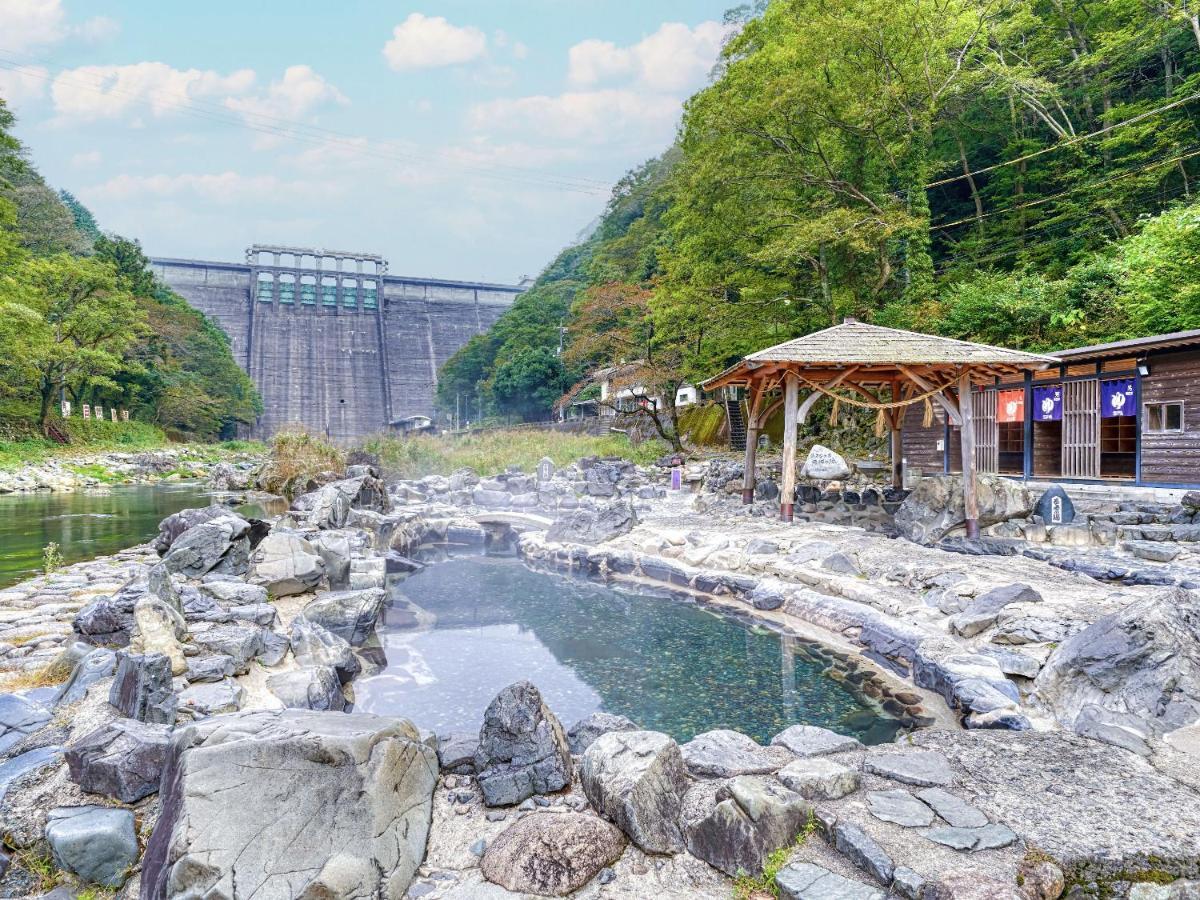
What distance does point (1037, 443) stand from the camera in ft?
39.9

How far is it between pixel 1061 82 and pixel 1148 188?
160 inches

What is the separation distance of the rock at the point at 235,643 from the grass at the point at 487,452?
43.2 feet

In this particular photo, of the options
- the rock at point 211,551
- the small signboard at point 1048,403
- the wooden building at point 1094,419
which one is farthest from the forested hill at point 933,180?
the rock at point 211,551

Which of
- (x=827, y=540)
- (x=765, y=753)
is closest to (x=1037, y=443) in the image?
(x=827, y=540)

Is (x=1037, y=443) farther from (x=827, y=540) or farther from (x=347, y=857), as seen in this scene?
(x=347, y=857)

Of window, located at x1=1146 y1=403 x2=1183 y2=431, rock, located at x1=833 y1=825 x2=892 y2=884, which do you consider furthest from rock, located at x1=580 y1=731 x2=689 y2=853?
window, located at x1=1146 y1=403 x2=1183 y2=431

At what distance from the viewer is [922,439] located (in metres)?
12.9

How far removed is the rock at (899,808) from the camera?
241 cm

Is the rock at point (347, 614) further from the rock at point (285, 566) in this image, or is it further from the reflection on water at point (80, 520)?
the reflection on water at point (80, 520)

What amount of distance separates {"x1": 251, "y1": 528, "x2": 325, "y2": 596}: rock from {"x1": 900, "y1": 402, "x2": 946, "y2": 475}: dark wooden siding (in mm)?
10557

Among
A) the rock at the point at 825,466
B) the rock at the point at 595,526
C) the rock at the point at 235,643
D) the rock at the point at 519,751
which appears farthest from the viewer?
the rock at the point at 825,466

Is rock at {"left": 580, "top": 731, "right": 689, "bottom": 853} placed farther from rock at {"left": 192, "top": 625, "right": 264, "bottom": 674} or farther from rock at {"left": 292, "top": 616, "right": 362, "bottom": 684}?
rock at {"left": 292, "top": 616, "right": 362, "bottom": 684}

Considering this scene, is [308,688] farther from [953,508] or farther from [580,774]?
[953,508]

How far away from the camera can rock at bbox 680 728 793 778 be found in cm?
288
